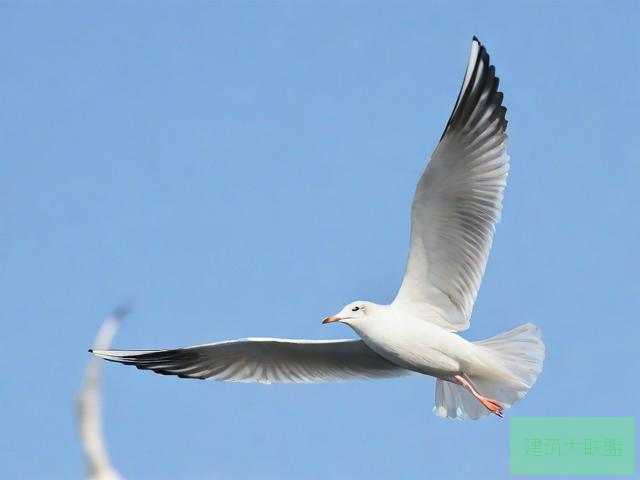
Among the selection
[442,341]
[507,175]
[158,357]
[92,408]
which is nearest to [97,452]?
[92,408]

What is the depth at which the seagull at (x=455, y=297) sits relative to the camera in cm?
1023

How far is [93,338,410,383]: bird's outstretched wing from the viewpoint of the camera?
10953 mm

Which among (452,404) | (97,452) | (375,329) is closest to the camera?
(97,452)

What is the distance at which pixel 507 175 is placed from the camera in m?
10.4

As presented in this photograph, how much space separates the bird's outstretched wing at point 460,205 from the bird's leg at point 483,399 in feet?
1.34

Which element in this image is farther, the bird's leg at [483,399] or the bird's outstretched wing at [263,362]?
the bird's outstretched wing at [263,362]

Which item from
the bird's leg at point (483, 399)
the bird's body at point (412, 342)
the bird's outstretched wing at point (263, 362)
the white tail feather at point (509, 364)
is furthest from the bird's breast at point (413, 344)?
the bird's outstretched wing at point (263, 362)

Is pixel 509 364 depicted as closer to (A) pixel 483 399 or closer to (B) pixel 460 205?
(A) pixel 483 399

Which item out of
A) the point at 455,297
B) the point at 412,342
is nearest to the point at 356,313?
the point at 412,342

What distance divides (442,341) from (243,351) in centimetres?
164

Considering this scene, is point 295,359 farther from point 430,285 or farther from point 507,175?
point 507,175

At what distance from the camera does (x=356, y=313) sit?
10.3 metres

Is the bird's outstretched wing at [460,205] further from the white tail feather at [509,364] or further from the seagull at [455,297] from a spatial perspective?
the white tail feather at [509,364]

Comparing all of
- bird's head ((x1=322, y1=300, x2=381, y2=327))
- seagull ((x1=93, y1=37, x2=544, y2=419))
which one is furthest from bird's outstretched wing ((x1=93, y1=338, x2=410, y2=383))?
bird's head ((x1=322, y1=300, x2=381, y2=327))
